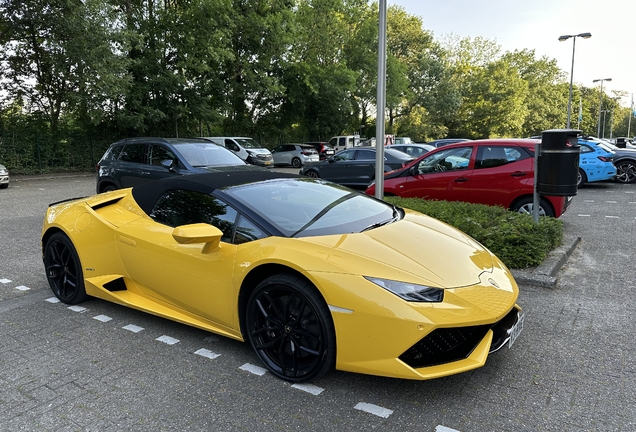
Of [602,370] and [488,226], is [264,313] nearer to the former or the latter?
[602,370]

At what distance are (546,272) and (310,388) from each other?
3215mm

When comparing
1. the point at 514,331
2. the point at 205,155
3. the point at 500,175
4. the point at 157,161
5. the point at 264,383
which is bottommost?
the point at 264,383

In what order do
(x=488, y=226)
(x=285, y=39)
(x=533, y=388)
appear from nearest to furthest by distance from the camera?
(x=533, y=388), (x=488, y=226), (x=285, y=39)

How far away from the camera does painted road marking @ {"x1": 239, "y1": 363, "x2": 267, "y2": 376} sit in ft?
10.1

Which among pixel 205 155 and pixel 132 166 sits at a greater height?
pixel 205 155

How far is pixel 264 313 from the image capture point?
9.82 feet

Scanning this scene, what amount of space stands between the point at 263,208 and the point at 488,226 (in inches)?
138

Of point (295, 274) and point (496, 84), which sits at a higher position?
point (496, 84)

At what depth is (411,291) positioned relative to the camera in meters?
2.63

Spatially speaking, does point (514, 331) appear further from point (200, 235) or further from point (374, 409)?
point (200, 235)

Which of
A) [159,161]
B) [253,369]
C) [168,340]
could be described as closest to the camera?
[253,369]

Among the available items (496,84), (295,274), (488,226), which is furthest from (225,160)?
(496,84)

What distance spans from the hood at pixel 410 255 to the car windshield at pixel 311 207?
0.16m

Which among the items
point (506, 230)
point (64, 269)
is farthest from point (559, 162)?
point (64, 269)
